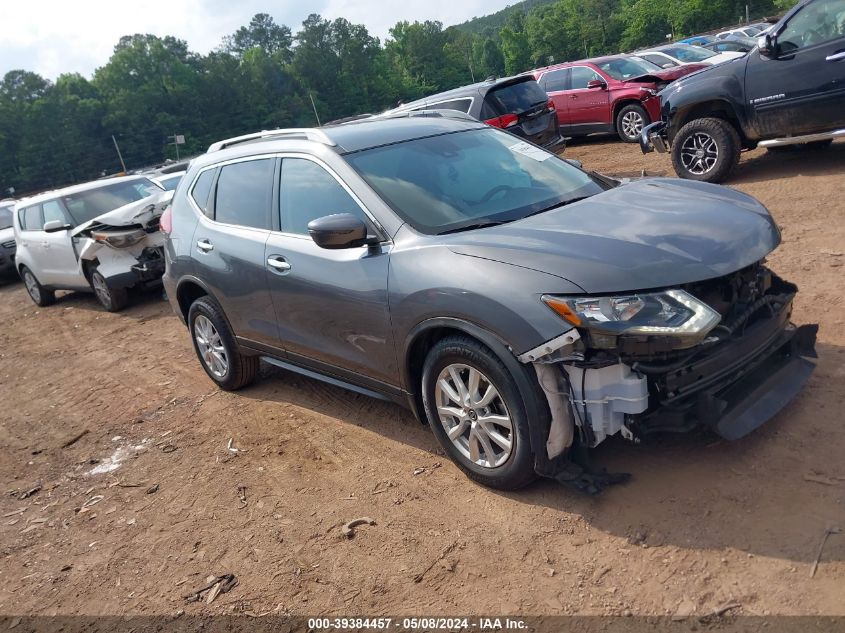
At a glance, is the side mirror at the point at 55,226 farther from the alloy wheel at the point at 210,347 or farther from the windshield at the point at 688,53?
the windshield at the point at 688,53

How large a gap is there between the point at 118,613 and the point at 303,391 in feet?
7.93

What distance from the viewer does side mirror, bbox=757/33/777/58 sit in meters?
8.16

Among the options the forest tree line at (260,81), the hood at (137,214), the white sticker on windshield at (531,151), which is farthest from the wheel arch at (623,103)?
the forest tree line at (260,81)

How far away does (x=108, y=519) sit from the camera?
4270 millimetres

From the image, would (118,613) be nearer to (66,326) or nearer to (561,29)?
(66,326)

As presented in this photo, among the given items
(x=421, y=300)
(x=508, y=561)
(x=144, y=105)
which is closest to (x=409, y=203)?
(x=421, y=300)

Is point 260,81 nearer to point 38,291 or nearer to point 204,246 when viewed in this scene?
point 38,291

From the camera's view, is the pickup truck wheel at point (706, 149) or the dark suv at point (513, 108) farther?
the dark suv at point (513, 108)

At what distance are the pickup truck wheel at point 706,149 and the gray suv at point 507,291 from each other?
504cm

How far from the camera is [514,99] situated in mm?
11914

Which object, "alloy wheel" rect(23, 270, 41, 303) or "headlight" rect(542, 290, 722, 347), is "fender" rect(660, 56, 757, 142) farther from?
"alloy wheel" rect(23, 270, 41, 303)

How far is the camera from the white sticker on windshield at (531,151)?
464 centimetres

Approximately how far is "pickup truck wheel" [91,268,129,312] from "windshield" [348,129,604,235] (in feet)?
21.8

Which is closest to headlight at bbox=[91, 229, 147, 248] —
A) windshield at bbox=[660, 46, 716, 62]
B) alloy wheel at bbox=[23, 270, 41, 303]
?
alloy wheel at bbox=[23, 270, 41, 303]
